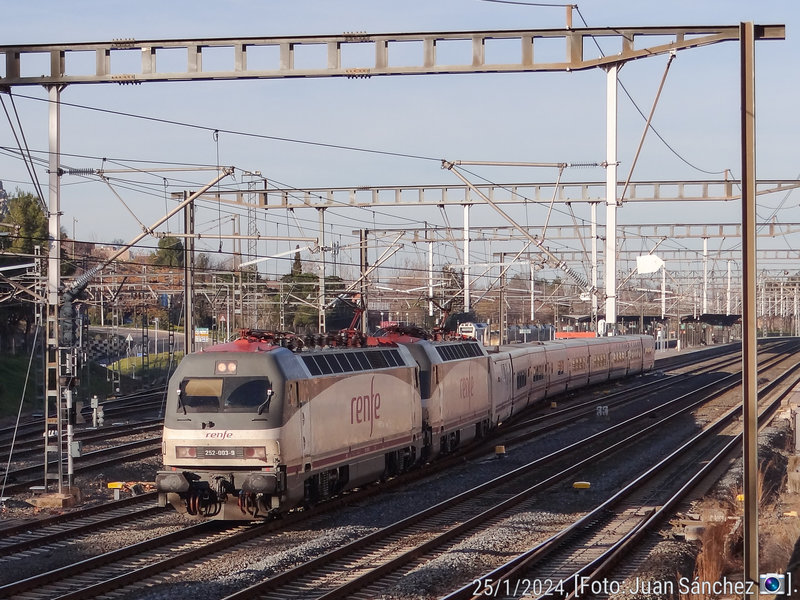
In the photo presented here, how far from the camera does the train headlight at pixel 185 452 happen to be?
17031mm

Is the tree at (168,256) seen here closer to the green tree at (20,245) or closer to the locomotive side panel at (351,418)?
the green tree at (20,245)

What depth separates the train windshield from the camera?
1709 centimetres

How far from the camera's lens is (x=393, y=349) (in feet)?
75.2

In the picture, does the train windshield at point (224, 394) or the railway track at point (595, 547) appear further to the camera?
the train windshield at point (224, 394)

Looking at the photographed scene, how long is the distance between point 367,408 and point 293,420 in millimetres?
3408

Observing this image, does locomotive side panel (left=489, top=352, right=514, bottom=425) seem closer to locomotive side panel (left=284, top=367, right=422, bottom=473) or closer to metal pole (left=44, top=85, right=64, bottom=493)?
locomotive side panel (left=284, top=367, right=422, bottom=473)

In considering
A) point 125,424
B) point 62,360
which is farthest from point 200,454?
point 125,424

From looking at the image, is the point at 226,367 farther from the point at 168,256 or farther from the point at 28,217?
the point at 168,256

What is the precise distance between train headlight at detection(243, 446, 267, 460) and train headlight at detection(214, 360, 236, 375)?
1371 millimetres

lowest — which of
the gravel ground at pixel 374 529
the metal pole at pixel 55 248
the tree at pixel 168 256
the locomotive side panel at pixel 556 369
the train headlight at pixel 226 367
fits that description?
the gravel ground at pixel 374 529

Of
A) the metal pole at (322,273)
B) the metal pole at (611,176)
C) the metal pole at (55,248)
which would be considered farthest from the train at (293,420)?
the metal pole at (611,176)

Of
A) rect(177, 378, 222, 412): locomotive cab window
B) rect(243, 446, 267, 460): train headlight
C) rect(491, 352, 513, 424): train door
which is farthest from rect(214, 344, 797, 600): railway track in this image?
rect(491, 352, 513, 424): train door

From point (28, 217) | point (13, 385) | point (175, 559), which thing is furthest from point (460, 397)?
point (28, 217)

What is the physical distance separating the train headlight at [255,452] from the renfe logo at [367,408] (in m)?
3.27
